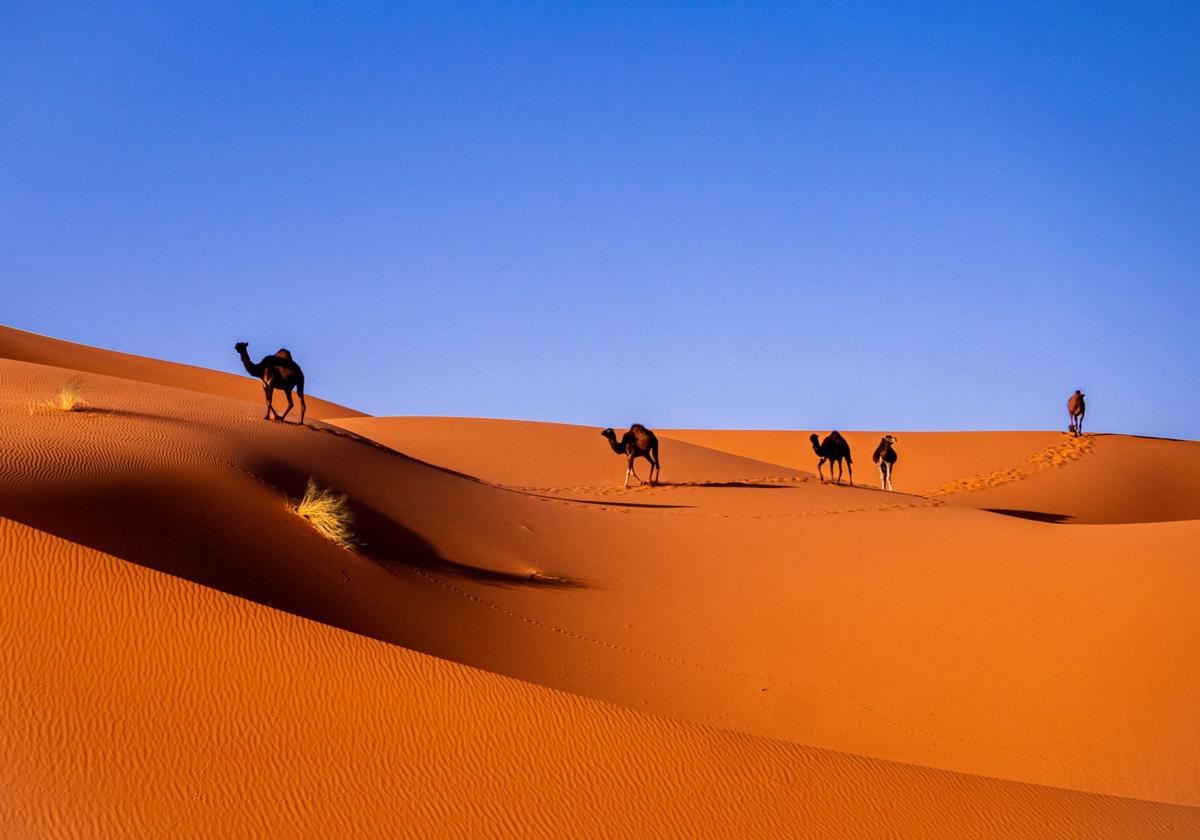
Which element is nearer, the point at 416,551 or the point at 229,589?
the point at 229,589

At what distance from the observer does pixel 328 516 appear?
12633 millimetres

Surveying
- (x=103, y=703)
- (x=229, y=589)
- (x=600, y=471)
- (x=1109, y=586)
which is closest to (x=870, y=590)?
(x=1109, y=586)

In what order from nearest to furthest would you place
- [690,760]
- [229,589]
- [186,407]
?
[690,760], [229,589], [186,407]

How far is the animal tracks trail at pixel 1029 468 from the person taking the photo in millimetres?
37000

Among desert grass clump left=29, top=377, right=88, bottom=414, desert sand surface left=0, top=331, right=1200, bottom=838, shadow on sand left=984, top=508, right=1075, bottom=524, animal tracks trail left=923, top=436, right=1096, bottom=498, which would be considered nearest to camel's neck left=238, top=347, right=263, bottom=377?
desert sand surface left=0, top=331, right=1200, bottom=838

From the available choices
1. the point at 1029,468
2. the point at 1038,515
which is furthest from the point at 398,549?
the point at 1029,468

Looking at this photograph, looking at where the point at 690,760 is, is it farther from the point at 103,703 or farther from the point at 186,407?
the point at 186,407

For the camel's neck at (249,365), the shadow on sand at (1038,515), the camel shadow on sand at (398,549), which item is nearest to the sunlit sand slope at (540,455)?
the shadow on sand at (1038,515)

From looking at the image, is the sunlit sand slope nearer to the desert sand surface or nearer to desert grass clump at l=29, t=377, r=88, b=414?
the desert sand surface

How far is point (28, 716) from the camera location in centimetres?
638

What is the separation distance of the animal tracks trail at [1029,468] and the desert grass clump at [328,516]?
991 inches

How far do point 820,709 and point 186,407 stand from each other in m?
11.4

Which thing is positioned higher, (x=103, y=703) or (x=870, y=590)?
(x=870, y=590)

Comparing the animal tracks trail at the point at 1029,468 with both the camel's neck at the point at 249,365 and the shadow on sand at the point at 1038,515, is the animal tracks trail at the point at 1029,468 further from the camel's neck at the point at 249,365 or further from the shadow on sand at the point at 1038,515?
the camel's neck at the point at 249,365
